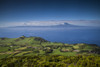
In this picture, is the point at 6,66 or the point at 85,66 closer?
the point at 85,66

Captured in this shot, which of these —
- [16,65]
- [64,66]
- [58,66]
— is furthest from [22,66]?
[64,66]

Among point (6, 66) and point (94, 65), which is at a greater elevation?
point (94, 65)

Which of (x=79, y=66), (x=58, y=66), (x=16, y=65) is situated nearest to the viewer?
(x=79, y=66)

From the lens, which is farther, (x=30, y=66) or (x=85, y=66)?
(x=30, y=66)

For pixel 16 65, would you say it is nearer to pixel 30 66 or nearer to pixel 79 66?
pixel 30 66

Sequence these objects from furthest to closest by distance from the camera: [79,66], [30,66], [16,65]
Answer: [16,65], [30,66], [79,66]

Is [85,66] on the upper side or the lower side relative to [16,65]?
upper

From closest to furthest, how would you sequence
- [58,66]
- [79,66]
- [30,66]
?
[79,66], [58,66], [30,66]

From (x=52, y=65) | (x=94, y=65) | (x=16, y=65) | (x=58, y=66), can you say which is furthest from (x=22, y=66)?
(x=94, y=65)

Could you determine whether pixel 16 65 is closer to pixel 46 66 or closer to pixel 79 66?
pixel 46 66
